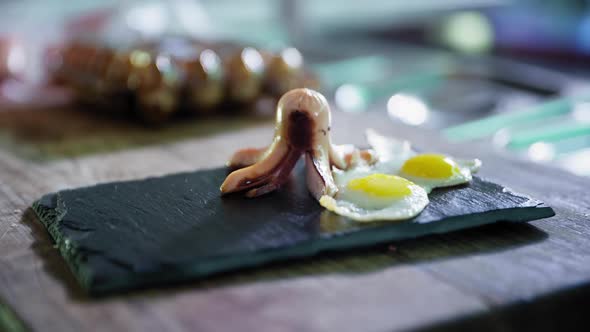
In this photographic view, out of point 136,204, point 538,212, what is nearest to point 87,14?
point 136,204

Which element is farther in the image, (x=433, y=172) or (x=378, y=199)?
(x=433, y=172)

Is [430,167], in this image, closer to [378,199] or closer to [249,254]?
[378,199]

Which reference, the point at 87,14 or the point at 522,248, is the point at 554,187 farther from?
the point at 87,14

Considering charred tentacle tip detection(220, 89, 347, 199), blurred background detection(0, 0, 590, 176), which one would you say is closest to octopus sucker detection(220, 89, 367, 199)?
charred tentacle tip detection(220, 89, 347, 199)

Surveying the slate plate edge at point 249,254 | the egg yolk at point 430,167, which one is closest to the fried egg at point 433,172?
the egg yolk at point 430,167

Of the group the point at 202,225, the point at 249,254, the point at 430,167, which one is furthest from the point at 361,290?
the point at 430,167

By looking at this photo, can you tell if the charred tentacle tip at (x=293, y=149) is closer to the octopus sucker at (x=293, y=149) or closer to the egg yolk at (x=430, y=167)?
the octopus sucker at (x=293, y=149)
